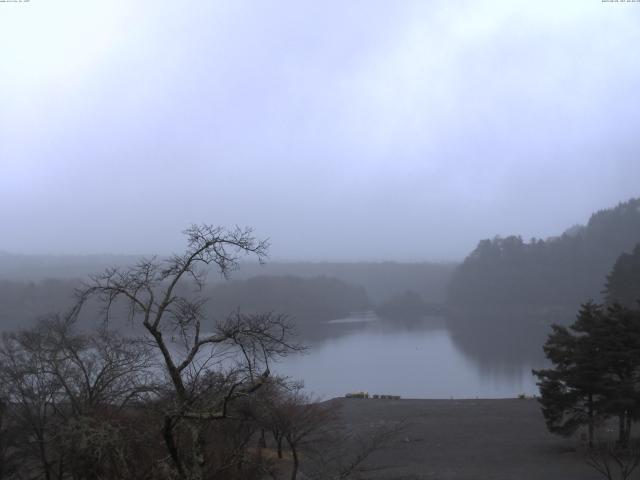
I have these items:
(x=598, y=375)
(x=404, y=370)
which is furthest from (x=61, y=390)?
(x=404, y=370)

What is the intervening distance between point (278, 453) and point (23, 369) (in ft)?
13.6

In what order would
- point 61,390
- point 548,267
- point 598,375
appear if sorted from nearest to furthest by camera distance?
point 61,390, point 598,375, point 548,267

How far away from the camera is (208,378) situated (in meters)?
4.24

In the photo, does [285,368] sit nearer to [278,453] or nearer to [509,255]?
[278,453]

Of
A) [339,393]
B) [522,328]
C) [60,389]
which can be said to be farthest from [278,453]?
[522,328]

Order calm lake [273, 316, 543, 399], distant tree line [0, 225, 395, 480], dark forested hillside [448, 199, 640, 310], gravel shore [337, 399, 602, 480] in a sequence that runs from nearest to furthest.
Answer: distant tree line [0, 225, 395, 480], gravel shore [337, 399, 602, 480], calm lake [273, 316, 543, 399], dark forested hillside [448, 199, 640, 310]

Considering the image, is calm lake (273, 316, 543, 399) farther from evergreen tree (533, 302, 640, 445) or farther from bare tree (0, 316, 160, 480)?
bare tree (0, 316, 160, 480)

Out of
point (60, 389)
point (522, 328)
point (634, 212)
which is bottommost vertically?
point (522, 328)

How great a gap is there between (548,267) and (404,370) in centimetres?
3362

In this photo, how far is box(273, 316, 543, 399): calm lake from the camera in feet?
69.3

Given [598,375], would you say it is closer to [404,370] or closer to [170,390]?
[170,390]

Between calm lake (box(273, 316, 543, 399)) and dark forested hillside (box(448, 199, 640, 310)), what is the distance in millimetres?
20054

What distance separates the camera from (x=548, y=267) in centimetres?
5512

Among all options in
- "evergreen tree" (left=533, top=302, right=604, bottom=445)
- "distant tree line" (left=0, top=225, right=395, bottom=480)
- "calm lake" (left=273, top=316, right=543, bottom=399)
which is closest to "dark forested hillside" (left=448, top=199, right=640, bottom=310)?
"calm lake" (left=273, top=316, right=543, bottom=399)
